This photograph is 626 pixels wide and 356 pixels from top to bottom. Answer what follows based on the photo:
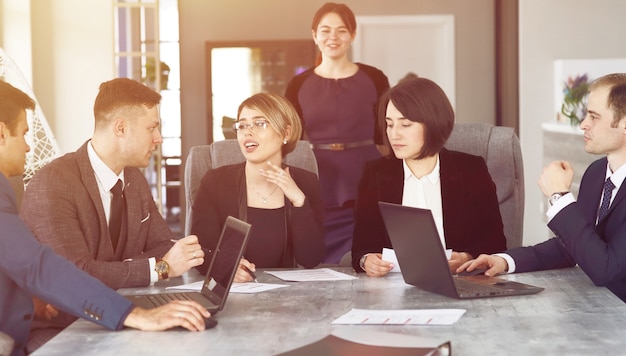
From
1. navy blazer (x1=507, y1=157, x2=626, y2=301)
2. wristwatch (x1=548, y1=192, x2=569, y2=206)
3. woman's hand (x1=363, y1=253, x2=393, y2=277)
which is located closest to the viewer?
navy blazer (x1=507, y1=157, x2=626, y2=301)

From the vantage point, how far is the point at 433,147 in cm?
320

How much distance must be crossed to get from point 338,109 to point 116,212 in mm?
1718

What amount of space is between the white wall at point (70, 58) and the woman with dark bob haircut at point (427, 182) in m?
5.17

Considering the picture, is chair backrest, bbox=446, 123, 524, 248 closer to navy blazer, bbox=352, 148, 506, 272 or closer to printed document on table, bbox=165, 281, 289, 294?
navy blazer, bbox=352, 148, 506, 272

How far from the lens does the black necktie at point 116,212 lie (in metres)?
2.97

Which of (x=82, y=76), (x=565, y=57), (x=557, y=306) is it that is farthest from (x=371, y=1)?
(x=557, y=306)

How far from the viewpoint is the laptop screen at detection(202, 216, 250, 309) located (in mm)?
2252

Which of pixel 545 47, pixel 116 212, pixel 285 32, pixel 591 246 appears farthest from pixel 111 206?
pixel 545 47

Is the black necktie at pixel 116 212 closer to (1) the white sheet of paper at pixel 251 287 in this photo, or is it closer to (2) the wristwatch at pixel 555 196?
(1) the white sheet of paper at pixel 251 287

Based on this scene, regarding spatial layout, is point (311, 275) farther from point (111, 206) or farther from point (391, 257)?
point (111, 206)

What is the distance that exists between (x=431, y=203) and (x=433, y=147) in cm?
20

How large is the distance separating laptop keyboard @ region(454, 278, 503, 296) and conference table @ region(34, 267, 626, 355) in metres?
0.04

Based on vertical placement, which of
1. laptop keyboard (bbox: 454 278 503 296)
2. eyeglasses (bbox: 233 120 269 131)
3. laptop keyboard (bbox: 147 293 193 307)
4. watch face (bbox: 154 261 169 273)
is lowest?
laptop keyboard (bbox: 147 293 193 307)

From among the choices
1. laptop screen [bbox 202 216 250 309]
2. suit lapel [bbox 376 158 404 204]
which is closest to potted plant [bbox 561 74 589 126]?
suit lapel [bbox 376 158 404 204]
